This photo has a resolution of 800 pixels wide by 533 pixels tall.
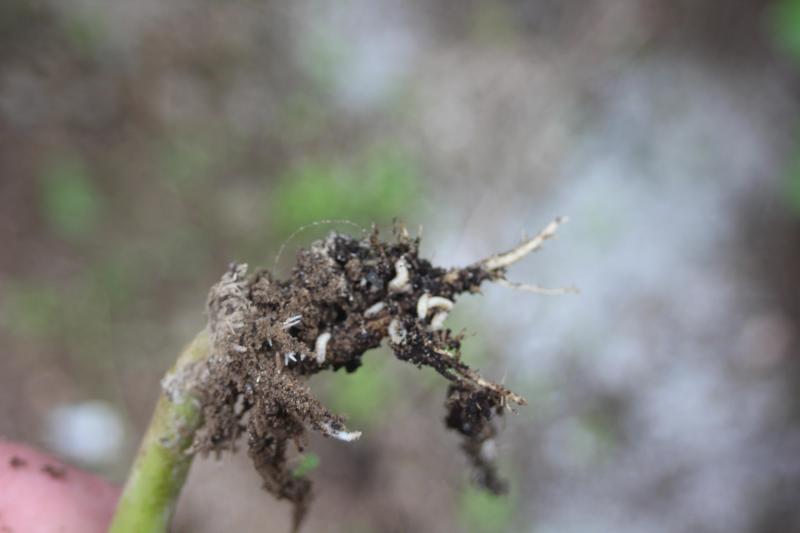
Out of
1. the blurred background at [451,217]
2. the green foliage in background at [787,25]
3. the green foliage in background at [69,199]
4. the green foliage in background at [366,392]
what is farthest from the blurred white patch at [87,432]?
the green foliage in background at [787,25]

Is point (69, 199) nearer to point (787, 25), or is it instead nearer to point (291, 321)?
point (291, 321)

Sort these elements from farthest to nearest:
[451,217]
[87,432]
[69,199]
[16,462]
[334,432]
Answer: [451,217] < [69,199] < [87,432] < [16,462] < [334,432]

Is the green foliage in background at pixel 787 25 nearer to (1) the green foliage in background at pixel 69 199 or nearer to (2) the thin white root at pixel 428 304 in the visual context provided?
(2) the thin white root at pixel 428 304

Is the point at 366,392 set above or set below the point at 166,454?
above

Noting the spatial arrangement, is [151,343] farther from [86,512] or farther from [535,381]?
[535,381]

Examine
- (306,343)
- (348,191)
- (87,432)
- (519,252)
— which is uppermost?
(348,191)

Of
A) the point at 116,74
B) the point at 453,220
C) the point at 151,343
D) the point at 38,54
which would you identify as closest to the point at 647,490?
the point at 453,220

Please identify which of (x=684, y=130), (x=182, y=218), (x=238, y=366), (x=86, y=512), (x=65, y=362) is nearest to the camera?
(x=238, y=366)

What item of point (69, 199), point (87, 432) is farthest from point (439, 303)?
point (69, 199)
